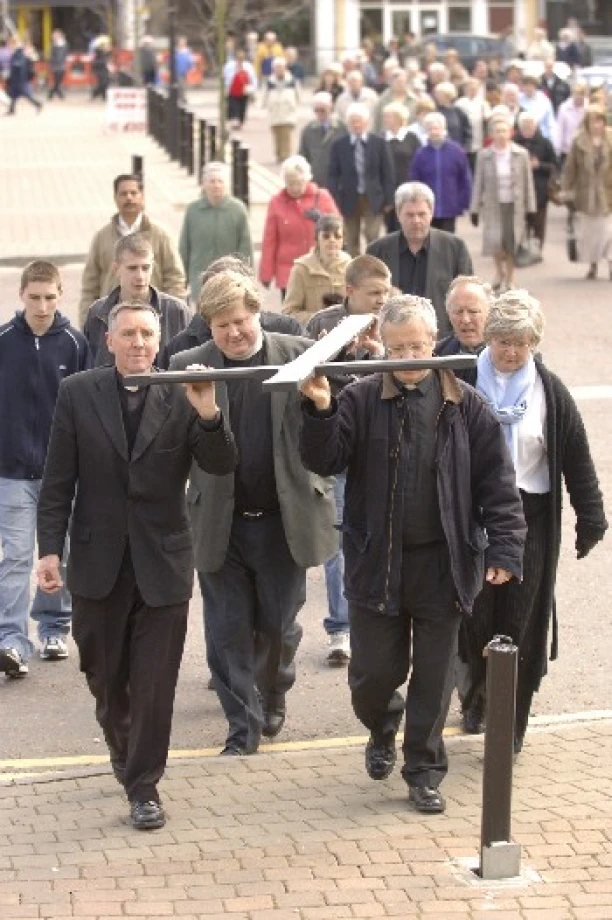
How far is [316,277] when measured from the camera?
41.2 ft

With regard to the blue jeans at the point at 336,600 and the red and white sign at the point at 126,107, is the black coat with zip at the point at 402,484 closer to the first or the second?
the blue jeans at the point at 336,600

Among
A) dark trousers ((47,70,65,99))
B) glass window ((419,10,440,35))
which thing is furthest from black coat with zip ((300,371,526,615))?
glass window ((419,10,440,35))

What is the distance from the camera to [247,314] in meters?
8.30

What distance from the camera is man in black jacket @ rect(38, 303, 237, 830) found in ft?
25.3

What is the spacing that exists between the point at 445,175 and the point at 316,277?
9.14m

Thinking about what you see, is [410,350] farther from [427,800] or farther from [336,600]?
[336,600]

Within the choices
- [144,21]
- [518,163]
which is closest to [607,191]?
[518,163]

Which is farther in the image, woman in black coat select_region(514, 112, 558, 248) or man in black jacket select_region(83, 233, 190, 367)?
woman in black coat select_region(514, 112, 558, 248)

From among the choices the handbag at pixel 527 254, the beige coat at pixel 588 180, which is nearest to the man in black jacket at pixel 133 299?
the beige coat at pixel 588 180

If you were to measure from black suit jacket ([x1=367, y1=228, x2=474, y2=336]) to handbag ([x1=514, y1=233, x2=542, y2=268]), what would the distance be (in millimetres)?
11155

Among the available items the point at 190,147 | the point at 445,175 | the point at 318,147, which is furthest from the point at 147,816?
the point at 190,147

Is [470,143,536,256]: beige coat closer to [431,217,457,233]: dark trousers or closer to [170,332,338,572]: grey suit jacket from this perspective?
[431,217,457,233]: dark trousers

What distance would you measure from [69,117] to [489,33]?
24.7 metres

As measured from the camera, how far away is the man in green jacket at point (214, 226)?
1586 centimetres
